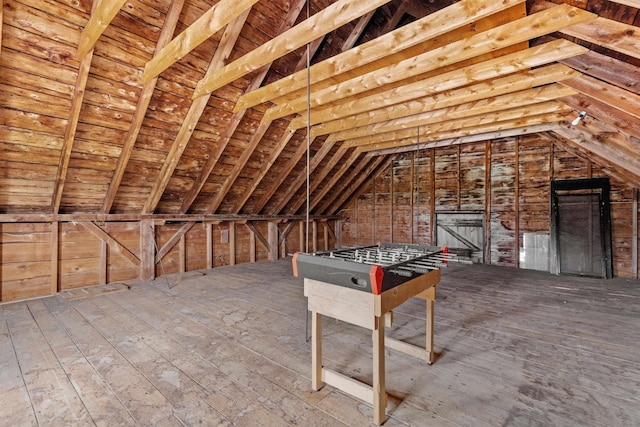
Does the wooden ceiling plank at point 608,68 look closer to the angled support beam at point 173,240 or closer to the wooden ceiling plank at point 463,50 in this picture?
the wooden ceiling plank at point 463,50

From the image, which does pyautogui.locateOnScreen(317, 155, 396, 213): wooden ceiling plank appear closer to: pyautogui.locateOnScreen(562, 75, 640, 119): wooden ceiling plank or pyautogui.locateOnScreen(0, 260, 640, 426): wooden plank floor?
pyautogui.locateOnScreen(0, 260, 640, 426): wooden plank floor

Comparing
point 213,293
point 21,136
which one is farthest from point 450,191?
point 21,136

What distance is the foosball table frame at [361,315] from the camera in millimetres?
1652

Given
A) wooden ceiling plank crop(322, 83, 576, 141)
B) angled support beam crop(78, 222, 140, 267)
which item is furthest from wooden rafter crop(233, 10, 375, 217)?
angled support beam crop(78, 222, 140, 267)

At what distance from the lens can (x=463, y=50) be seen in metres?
2.65

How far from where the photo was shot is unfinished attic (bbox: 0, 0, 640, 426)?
1.91m

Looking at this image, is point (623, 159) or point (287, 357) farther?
point (623, 159)

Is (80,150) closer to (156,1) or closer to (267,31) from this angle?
→ (156,1)

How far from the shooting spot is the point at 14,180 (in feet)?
11.7

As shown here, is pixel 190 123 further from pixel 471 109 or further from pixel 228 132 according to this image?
pixel 471 109

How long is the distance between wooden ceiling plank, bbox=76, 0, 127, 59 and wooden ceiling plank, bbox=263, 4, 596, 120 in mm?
1660

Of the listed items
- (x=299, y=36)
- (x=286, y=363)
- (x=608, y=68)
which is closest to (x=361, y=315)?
(x=286, y=363)

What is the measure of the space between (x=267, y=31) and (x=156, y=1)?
4.09 feet

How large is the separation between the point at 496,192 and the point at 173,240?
6.86 metres
